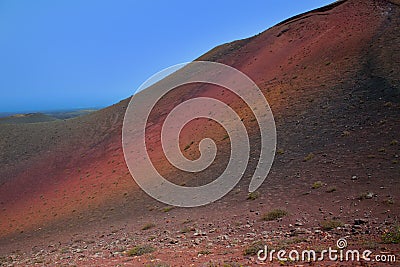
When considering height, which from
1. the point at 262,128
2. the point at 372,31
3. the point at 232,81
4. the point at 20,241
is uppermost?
the point at 372,31

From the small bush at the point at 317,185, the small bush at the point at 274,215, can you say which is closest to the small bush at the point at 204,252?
the small bush at the point at 274,215

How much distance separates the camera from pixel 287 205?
32.2 feet

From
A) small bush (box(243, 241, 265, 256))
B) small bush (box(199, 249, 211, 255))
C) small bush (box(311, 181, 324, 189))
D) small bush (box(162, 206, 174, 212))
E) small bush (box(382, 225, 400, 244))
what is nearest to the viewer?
small bush (box(382, 225, 400, 244))

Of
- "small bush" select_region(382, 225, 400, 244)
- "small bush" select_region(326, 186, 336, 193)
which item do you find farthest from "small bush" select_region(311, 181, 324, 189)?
"small bush" select_region(382, 225, 400, 244)

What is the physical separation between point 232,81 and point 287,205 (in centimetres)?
2117

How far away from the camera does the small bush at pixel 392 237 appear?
18.8 ft

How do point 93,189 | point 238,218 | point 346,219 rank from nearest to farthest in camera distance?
point 346,219, point 238,218, point 93,189

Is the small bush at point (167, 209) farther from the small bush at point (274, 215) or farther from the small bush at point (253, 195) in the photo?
the small bush at point (274, 215)

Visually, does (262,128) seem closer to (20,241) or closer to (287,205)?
(287,205)

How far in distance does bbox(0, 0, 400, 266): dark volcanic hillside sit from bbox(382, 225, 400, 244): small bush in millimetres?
166

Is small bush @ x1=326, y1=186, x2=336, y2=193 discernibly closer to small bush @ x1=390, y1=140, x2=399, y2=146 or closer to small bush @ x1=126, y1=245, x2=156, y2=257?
small bush @ x1=390, y1=140, x2=399, y2=146

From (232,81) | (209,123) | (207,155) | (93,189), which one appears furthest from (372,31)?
(93,189)

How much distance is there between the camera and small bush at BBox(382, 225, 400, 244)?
5.73 m

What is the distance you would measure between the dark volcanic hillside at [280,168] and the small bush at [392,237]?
17 cm
